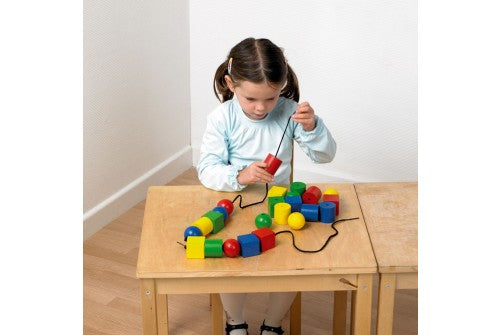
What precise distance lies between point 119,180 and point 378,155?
106cm

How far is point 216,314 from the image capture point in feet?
6.63

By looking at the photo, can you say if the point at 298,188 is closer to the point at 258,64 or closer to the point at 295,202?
the point at 295,202

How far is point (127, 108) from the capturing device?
2887mm

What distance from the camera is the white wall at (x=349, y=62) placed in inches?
108

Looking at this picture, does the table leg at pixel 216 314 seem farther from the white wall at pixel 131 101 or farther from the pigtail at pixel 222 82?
the white wall at pixel 131 101

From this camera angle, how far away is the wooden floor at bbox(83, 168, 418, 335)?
2242 millimetres

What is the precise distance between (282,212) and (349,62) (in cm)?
136

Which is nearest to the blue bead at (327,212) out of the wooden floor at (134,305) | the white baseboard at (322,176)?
the wooden floor at (134,305)

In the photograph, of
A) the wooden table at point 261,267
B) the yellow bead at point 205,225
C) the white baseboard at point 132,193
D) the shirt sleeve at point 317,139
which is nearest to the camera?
the wooden table at point 261,267

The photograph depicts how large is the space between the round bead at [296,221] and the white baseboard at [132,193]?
132cm

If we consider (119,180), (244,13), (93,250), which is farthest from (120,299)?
(244,13)

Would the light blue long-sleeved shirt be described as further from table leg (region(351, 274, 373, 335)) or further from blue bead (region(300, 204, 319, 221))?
table leg (region(351, 274, 373, 335))

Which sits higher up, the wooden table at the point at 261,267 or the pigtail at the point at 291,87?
the pigtail at the point at 291,87
